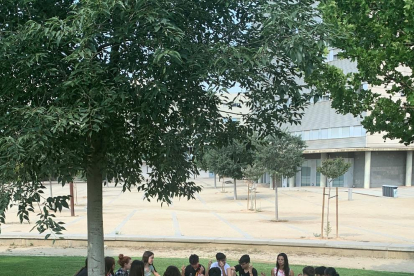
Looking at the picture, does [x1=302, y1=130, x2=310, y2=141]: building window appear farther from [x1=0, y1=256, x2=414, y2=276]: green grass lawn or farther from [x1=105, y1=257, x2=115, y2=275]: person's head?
[x1=105, y1=257, x2=115, y2=275]: person's head

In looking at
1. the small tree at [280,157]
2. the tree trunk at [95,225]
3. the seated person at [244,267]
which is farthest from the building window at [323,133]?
the tree trunk at [95,225]

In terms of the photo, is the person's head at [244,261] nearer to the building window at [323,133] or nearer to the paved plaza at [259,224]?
the paved plaza at [259,224]

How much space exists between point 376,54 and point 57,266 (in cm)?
922

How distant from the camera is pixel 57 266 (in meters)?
13.5

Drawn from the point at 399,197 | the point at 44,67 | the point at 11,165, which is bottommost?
the point at 399,197

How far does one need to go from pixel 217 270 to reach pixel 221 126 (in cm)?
233

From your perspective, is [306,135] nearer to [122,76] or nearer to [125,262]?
[125,262]

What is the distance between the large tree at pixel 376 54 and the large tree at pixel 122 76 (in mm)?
3072

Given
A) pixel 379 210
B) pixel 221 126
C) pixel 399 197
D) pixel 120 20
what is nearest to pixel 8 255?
pixel 221 126

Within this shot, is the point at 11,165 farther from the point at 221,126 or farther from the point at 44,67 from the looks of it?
the point at 221,126

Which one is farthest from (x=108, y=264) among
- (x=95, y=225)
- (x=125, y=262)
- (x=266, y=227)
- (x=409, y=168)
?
(x=409, y=168)

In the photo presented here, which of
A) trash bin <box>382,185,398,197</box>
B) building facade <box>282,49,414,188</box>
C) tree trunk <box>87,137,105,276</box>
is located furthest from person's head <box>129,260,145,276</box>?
building facade <box>282,49,414,188</box>

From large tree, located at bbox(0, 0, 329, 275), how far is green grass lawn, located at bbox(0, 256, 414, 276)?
561 cm

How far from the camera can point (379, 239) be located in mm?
19859
